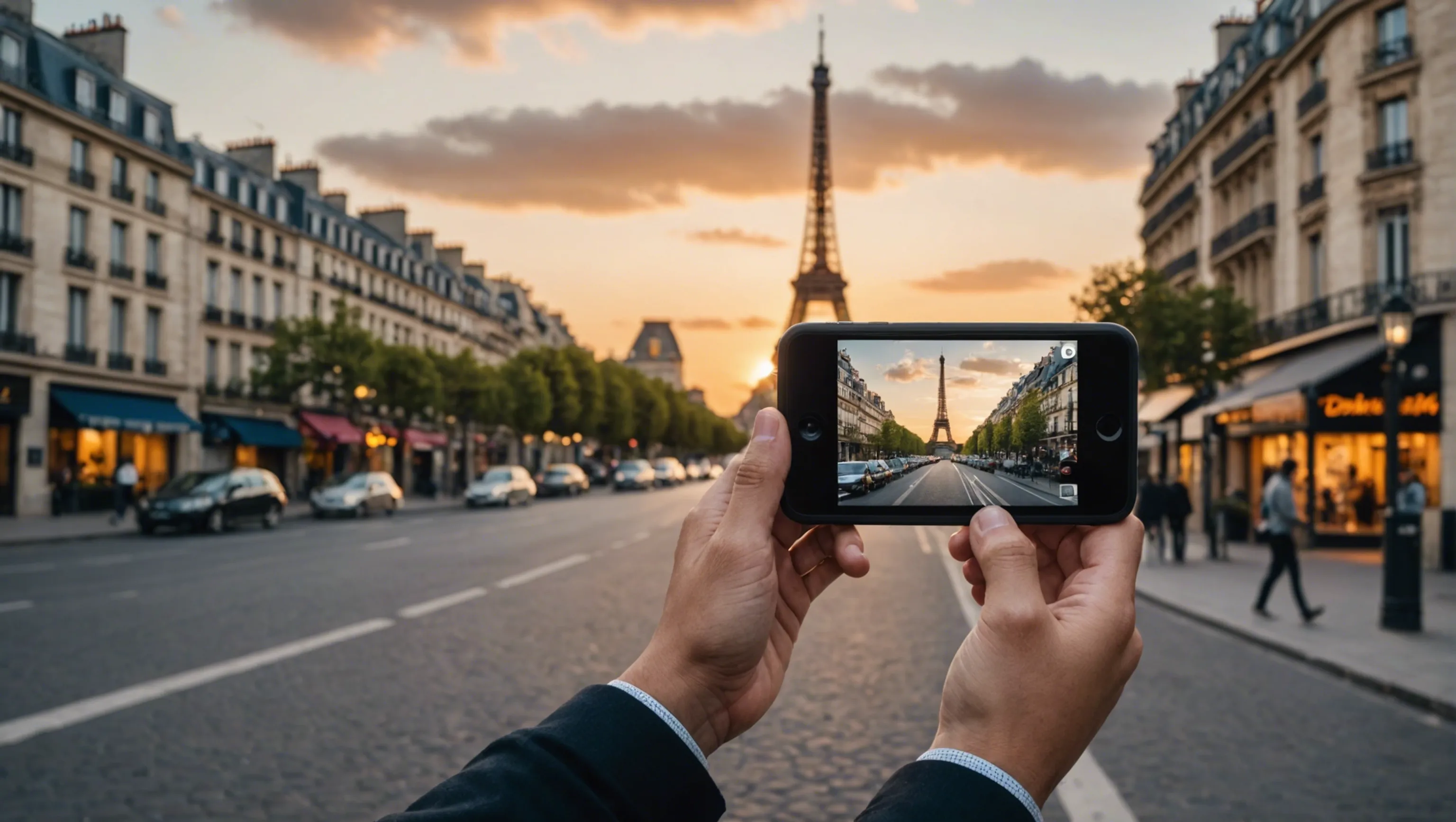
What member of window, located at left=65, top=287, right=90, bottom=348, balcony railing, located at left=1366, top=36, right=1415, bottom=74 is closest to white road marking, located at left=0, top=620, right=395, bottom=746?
balcony railing, located at left=1366, top=36, right=1415, bottom=74

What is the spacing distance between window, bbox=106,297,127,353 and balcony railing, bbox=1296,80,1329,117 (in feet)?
128

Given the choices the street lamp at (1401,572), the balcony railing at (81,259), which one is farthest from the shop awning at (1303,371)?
the balcony railing at (81,259)

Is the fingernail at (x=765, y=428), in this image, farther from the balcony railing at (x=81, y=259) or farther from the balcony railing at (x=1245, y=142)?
the balcony railing at (x=81, y=259)

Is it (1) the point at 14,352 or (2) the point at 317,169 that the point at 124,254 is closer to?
(1) the point at 14,352

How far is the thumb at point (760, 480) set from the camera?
1.74 m

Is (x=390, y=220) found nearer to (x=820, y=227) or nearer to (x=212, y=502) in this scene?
(x=820, y=227)

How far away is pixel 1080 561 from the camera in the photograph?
1.81m

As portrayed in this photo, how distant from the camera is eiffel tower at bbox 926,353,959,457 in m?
1.95

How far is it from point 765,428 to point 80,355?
44.3m

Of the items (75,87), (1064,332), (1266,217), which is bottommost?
(1064,332)

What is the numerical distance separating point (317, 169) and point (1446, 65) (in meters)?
53.9

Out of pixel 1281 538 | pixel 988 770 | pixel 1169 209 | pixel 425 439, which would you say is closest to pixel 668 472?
pixel 425 439

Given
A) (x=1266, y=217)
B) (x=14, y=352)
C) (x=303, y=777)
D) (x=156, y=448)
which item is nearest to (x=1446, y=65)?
(x=1266, y=217)

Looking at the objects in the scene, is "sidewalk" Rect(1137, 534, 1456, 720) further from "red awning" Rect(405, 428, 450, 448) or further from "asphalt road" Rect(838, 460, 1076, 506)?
"red awning" Rect(405, 428, 450, 448)
